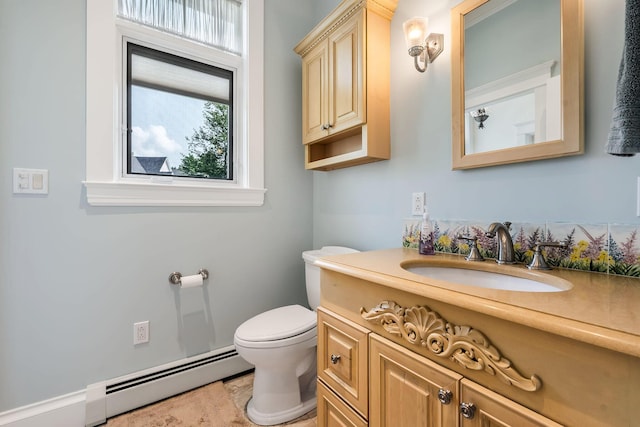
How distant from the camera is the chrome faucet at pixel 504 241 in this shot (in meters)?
0.97

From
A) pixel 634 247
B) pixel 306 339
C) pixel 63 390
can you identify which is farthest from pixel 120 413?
pixel 634 247

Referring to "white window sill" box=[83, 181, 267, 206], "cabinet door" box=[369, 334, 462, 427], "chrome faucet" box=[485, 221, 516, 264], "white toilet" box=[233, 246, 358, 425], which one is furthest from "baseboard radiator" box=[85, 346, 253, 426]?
"chrome faucet" box=[485, 221, 516, 264]

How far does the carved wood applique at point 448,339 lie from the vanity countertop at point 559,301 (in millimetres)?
65

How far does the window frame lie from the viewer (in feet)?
4.63

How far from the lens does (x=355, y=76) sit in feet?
4.78

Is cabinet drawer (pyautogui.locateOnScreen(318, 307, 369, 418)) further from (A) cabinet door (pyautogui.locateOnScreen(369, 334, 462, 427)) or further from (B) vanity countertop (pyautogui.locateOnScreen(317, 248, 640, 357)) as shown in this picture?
(B) vanity countertop (pyautogui.locateOnScreen(317, 248, 640, 357))

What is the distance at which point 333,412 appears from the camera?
1.00m

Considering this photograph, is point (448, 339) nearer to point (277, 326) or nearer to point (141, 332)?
point (277, 326)

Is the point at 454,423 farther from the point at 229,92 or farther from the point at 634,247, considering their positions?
the point at 229,92

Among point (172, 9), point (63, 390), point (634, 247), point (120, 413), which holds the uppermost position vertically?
point (172, 9)

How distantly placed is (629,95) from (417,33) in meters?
0.85

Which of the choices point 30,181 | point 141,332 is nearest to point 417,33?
point 30,181

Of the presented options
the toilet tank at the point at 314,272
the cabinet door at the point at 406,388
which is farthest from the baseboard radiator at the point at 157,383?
the cabinet door at the point at 406,388

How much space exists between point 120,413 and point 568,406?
6.13 ft
